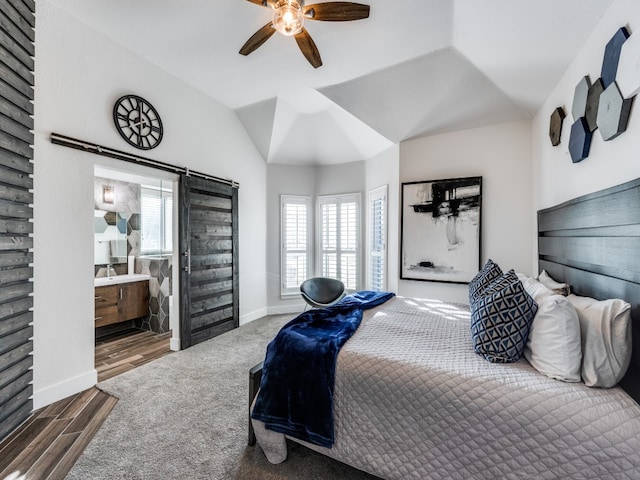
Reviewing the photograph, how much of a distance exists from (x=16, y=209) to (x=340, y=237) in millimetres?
3766

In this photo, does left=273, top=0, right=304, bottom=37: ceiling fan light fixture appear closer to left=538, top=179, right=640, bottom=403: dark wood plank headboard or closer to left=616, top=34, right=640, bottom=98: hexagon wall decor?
left=616, top=34, right=640, bottom=98: hexagon wall decor

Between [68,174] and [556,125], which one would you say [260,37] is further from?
[556,125]

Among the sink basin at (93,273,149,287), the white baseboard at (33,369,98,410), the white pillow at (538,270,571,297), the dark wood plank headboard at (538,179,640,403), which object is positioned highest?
the dark wood plank headboard at (538,179,640,403)

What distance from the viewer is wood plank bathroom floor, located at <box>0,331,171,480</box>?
162cm

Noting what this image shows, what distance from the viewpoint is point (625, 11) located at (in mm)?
1544

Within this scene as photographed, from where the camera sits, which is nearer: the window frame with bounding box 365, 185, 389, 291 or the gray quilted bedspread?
the gray quilted bedspread

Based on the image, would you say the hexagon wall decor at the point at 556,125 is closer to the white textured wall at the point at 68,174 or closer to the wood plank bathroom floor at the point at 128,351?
the white textured wall at the point at 68,174

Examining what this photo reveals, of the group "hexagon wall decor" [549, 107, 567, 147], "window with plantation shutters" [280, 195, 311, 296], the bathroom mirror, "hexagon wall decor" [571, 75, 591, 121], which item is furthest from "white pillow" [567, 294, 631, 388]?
the bathroom mirror

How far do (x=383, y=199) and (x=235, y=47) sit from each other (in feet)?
8.40

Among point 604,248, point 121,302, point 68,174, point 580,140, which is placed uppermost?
point 580,140

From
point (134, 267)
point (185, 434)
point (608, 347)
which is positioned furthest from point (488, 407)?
point (134, 267)

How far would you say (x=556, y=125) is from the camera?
8.00 ft

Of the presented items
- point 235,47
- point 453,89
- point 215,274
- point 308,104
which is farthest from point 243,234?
point 453,89

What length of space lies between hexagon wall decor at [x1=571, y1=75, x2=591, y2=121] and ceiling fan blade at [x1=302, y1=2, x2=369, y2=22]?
1.51 meters
